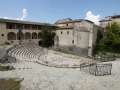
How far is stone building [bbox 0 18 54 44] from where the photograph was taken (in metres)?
32.4

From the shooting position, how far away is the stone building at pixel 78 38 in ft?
99.8

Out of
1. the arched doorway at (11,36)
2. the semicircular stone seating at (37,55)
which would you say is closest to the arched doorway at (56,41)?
the semicircular stone seating at (37,55)

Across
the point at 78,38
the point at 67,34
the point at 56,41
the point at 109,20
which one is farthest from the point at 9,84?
the point at 109,20

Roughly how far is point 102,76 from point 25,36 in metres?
28.1

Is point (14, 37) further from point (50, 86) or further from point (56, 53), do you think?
point (50, 86)

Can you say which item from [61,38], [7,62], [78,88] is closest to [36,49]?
[61,38]

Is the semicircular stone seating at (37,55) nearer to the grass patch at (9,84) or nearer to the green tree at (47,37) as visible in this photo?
the green tree at (47,37)

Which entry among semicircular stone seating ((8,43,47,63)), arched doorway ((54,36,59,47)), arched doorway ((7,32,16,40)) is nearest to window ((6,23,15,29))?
arched doorway ((7,32,16,40))

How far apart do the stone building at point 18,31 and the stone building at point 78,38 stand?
8.72 m

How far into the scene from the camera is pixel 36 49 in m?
28.4

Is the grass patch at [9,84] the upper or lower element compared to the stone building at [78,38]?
lower

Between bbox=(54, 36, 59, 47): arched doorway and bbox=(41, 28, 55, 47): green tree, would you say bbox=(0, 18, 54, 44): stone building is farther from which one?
bbox=(54, 36, 59, 47): arched doorway

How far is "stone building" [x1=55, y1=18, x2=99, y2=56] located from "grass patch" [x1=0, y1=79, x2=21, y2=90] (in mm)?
20106

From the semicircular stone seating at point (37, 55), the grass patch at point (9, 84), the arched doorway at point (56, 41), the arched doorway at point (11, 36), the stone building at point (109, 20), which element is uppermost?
the stone building at point (109, 20)
